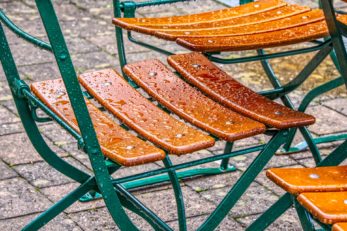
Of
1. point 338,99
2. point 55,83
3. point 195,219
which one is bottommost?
point 195,219

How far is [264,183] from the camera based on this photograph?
160 inches

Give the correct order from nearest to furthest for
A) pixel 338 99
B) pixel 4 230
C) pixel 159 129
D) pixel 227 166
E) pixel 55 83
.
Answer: pixel 159 129 < pixel 55 83 < pixel 4 230 < pixel 227 166 < pixel 338 99

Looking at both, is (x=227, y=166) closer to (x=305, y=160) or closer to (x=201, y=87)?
(x=305, y=160)

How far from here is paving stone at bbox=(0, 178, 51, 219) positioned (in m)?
3.75

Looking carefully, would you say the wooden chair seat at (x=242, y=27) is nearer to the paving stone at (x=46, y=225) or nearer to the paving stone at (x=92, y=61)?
the paving stone at (x=46, y=225)

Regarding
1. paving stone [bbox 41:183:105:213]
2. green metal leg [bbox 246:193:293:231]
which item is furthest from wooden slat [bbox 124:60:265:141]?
paving stone [bbox 41:183:105:213]

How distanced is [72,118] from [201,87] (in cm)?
50

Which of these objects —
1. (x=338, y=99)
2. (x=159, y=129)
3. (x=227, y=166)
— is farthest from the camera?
(x=338, y=99)

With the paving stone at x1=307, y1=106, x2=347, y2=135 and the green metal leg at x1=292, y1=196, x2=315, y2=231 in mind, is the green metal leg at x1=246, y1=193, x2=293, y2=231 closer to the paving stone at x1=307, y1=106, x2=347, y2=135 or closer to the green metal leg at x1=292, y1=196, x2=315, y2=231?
the green metal leg at x1=292, y1=196, x2=315, y2=231

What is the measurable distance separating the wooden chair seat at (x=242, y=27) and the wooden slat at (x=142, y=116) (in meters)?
0.21

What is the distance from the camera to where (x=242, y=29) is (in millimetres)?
3541

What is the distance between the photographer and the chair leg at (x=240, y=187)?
2.85 m

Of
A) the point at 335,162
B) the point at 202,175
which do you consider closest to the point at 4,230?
the point at 202,175

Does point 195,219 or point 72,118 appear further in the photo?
point 195,219
